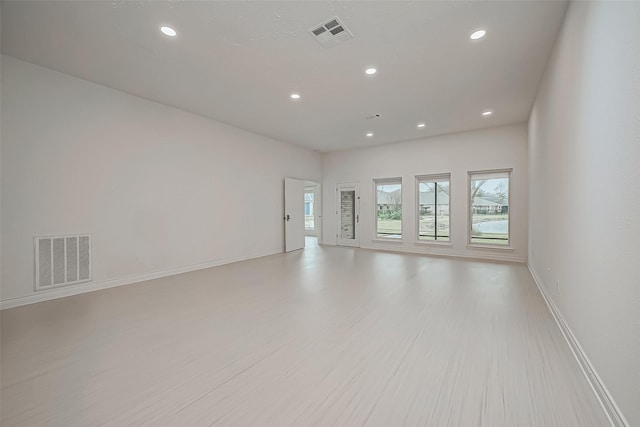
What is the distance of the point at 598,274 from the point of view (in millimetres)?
1721

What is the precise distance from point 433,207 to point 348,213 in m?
2.57

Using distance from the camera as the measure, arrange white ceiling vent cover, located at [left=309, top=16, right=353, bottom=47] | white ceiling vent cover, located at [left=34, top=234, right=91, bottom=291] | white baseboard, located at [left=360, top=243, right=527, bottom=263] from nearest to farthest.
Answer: white ceiling vent cover, located at [left=309, top=16, right=353, bottom=47]
white ceiling vent cover, located at [left=34, top=234, right=91, bottom=291]
white baseboard, located at [left=360, top=243, right=527, bottom=263]

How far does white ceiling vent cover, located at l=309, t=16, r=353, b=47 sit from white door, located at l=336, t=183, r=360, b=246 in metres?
5.41

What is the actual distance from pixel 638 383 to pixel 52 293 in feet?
18.3

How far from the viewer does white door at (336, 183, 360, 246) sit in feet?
26.6

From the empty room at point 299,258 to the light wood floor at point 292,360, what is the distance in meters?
0.02

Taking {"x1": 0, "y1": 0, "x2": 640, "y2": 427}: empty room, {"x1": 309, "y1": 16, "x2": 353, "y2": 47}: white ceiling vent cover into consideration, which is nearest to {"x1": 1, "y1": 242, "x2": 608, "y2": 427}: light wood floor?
{"x1": 0, "y1": 0, "x2": 640, "y2": 427}: empty room

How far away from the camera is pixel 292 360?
6.66 ft

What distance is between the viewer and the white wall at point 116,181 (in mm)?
3205

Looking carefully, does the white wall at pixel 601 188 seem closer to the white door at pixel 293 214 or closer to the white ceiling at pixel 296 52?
the white ceiling at pixel 296 52

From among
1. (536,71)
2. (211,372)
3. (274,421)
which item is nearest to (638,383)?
(274,421)

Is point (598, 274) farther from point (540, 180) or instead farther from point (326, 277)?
point (326, 277)

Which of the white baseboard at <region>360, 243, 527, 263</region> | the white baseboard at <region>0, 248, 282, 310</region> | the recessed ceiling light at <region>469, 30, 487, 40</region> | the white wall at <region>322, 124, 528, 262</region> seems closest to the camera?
the recessed ceiling light at <region>469, 30, 487, 40</region>

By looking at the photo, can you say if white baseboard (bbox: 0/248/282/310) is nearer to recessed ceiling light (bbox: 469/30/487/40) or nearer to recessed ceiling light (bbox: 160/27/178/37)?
recessed ceiling light (bbox: 160/27/178/37)
